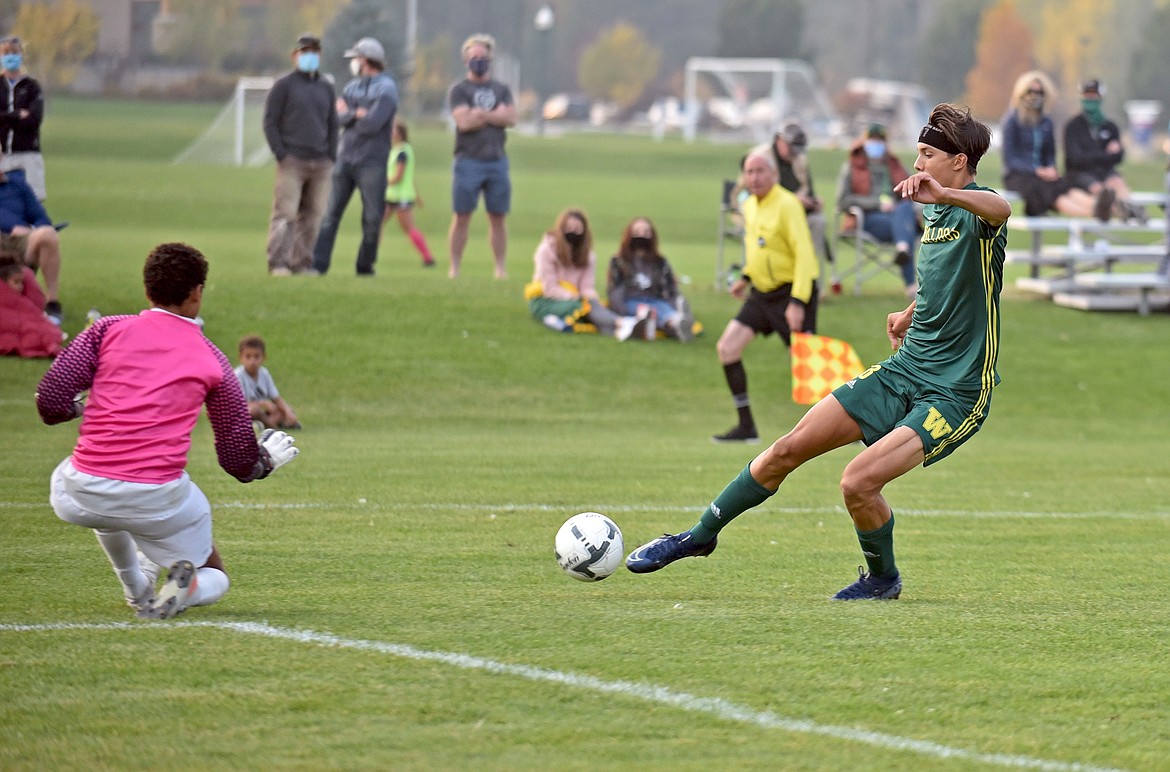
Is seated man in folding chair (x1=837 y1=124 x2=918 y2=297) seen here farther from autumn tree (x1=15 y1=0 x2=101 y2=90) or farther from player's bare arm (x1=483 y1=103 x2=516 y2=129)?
autumn tree (x1=15 y1=0 x2=101 y2=90)

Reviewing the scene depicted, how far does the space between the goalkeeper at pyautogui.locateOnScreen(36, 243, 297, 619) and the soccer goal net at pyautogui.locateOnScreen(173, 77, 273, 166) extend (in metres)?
31.6

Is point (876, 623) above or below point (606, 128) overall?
above

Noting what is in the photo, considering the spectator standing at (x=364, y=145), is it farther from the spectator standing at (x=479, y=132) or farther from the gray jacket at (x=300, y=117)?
the spectator standing at (x=479, y=132)

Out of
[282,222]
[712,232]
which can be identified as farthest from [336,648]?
[712,232]

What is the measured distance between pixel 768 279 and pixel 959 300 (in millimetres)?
6320

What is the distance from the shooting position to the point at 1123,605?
686 cm

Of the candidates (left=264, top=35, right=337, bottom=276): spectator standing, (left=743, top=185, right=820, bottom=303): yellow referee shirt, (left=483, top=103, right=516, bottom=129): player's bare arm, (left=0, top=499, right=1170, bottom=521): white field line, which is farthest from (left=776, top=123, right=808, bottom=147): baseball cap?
(left=0, top=499, right=1170, bottom=521): white field line

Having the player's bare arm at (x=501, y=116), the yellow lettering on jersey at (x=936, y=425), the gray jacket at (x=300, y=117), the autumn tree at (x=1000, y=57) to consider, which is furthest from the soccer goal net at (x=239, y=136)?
the autumn tree at (x=1000, y=57)

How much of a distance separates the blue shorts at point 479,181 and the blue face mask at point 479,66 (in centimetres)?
100

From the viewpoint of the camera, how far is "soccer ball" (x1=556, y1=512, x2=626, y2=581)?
22.4 ft

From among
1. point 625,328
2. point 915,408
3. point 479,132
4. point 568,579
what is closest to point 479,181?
point 479,132

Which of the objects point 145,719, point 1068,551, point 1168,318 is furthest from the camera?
point 1168,318

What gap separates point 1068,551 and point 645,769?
4.66m

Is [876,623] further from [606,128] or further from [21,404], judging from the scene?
[606,128]
